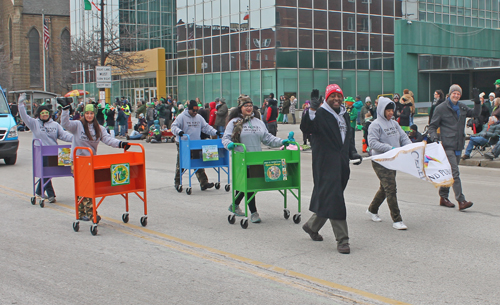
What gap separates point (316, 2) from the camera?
38031 mm

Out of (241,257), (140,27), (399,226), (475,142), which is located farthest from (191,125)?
(140,27)

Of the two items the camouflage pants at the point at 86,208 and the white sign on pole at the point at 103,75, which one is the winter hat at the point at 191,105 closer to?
the camouflage pants at the point at 86,208

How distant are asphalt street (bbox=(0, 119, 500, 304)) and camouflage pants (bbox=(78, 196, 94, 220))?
0.71 ft

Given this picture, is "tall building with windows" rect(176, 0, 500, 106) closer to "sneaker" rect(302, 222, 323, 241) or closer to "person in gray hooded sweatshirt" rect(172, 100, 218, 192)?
"person in gray hooded sweatshirt" rect(172, 100, 218, 192)

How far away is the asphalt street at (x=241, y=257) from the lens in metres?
5.04

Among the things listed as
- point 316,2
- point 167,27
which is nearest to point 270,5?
point 316,2

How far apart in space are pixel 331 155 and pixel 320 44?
3339 cm

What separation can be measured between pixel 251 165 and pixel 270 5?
30746 mm

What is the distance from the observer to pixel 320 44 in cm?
3853

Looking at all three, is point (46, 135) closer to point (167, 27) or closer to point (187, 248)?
point (187, 248)

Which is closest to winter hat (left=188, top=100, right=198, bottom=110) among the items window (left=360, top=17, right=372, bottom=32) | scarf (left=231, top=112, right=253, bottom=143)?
scarf (left=231, top=112, right=253, bottom=143)

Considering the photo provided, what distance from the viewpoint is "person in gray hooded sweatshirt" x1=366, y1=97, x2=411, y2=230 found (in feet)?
24.7

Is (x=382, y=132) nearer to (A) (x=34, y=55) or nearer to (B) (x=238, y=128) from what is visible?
(B) (x=238, y=128)

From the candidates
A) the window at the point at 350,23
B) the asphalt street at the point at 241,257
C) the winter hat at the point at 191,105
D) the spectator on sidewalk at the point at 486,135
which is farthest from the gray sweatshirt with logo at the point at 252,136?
the window at the point at 350,23
